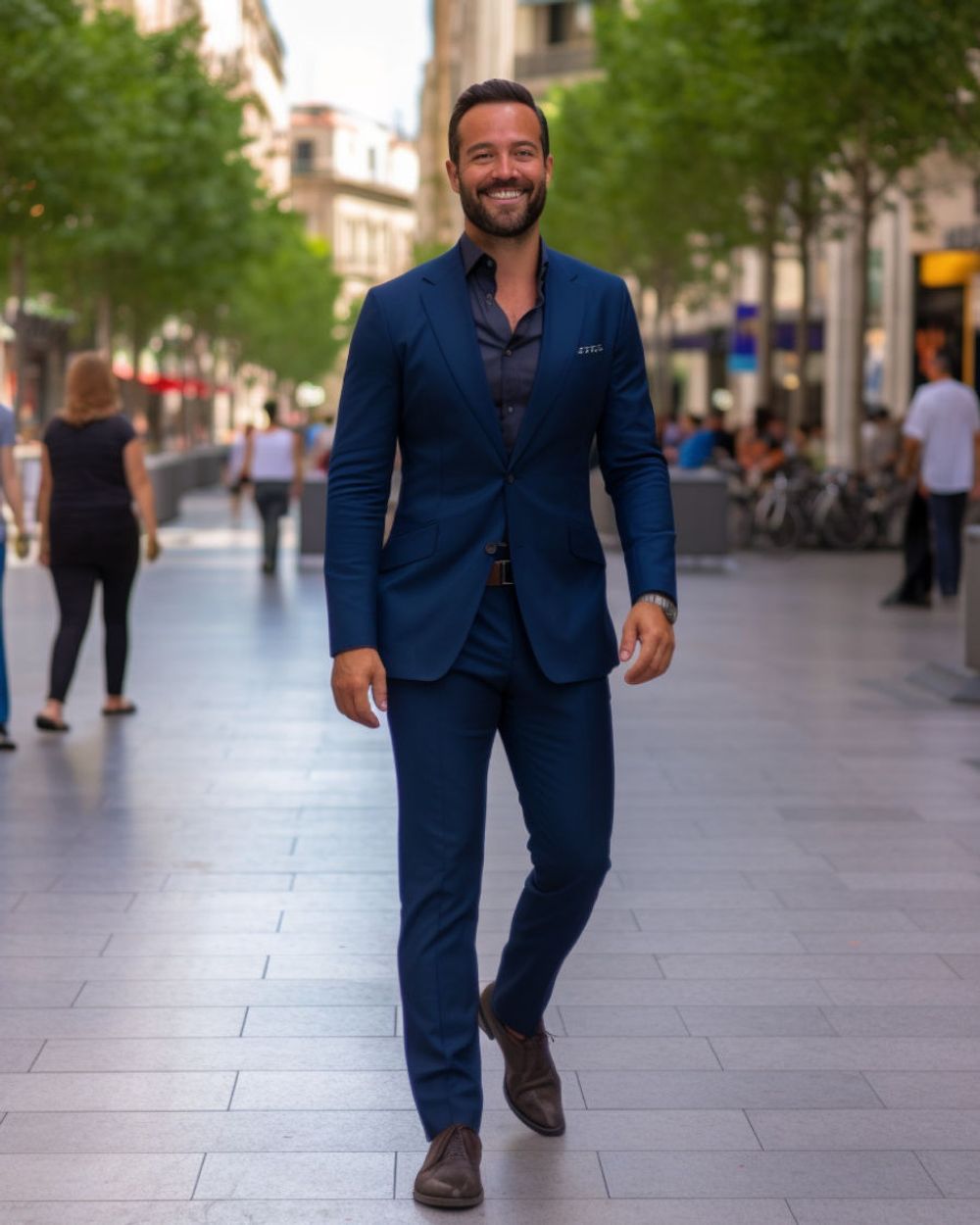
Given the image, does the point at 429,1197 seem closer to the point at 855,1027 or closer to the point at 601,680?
the point at 601,680

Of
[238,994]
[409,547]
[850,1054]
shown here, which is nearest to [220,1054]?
[238,994]

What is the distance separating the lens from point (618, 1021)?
598 centimetres

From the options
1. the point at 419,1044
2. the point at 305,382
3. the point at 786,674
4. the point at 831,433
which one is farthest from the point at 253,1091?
the point at 305,382

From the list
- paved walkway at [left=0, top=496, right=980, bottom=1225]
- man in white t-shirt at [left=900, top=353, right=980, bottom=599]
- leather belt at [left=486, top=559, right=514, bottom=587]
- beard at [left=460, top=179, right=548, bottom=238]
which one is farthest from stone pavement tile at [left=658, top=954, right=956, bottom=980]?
man in white t-shirt at [left=900, top=353, right=980, bottom=599]

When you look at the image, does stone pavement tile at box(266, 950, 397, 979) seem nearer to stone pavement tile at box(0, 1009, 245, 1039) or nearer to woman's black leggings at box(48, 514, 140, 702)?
stone pavement tile at box(0, 1009, 245, 1039)

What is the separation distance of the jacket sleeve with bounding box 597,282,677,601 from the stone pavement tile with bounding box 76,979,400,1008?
5.95ft

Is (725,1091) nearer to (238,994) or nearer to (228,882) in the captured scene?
(238,994)

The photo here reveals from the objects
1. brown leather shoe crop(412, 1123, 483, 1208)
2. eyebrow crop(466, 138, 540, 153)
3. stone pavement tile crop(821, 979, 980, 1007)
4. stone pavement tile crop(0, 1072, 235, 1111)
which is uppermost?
eyebrow crop(466, 138, 540, 153)


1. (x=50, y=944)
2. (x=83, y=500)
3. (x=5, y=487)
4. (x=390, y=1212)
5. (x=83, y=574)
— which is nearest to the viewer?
(x=390, y=1212)

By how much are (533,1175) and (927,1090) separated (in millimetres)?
1059

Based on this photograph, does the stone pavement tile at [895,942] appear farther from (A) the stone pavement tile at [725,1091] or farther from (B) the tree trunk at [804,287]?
(B) the tree trunk at [804,287]

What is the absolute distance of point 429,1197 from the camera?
4.53 metres

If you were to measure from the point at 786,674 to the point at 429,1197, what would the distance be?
33.1 ft

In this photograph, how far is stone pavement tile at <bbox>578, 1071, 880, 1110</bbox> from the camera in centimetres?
523
